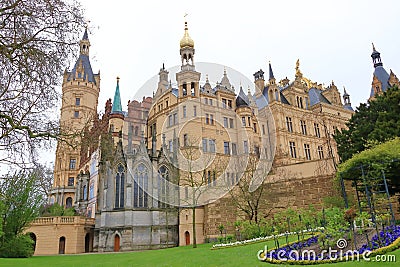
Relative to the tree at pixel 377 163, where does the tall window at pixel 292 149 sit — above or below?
above

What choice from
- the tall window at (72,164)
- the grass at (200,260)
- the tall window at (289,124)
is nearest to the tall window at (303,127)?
the tall window at (289,124)

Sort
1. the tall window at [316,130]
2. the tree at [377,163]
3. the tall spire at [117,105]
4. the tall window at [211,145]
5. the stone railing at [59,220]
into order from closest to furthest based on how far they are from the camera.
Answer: the tree at [377,163] < the stone railing at [59,220] < the tall window at [211,145] < the tall spire at [117,105] < the tall window at [316,130]

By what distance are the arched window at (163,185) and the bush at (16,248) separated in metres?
13.2

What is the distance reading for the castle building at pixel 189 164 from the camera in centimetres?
2477

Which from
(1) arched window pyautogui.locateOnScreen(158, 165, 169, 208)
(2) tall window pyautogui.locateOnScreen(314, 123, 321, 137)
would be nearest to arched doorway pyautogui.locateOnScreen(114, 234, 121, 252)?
(1) arched window pyautogui.locateOnScreen(158, 165, 169, 208)

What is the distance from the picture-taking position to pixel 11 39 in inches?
323

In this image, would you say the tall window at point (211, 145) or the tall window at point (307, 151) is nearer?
the tall window at point (211, 145)

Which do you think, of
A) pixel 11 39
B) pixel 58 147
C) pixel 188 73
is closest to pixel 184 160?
pixel 188 73

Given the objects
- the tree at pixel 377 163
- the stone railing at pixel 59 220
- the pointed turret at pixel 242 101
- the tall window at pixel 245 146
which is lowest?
the stone railing at pixel 59 220

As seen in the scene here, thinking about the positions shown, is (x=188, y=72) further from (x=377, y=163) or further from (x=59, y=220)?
(x=377, y=163)

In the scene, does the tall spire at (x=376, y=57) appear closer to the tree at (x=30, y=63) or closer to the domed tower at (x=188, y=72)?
the domed tower at (x=188, y=72)

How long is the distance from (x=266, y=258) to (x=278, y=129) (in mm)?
34845

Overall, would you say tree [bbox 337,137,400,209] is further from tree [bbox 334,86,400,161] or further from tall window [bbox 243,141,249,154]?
tall window [bbox 243,141,249,154]

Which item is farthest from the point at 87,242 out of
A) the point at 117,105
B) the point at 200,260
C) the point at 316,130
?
the point at 316,130
